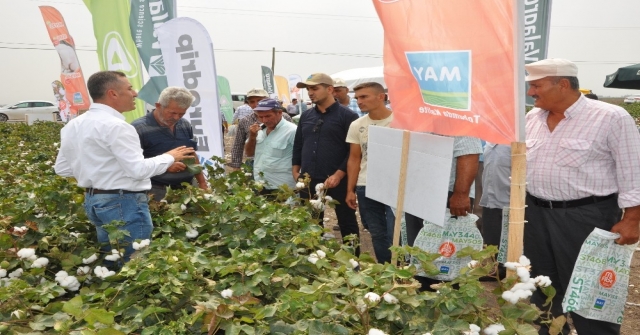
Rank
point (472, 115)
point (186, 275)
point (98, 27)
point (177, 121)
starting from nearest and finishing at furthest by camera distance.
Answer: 1. point (186, 275)
2. point (472, 115)
3. point (177, 121)
4. point (98, 27)

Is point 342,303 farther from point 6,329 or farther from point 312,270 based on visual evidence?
point 6,329

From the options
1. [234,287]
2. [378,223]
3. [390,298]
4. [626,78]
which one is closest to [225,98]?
[626,78]

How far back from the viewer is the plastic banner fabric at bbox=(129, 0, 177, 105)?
6.15 meters

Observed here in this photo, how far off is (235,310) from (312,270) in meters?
0.52

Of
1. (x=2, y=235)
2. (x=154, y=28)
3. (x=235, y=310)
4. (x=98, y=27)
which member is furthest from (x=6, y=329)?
(x=98, y=27)

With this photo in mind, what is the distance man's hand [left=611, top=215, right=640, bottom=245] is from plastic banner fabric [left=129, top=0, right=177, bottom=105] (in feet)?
15.5

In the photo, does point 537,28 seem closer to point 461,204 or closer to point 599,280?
point 461,204

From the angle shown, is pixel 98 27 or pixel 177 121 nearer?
pixel 177 121

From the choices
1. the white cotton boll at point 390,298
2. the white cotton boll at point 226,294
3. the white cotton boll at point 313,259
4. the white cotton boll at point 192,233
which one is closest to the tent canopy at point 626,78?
the white cotton boll at point 192,233

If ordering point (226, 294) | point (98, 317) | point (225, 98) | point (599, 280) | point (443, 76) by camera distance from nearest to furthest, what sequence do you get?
point (98, 317), point (226, 294), point (443, 76), point (599, 280), point (225, 98)

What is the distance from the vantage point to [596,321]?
2.85m

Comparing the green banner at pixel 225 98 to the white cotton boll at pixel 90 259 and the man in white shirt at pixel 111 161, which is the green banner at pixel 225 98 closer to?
the man in white shirt at pixel 111 161

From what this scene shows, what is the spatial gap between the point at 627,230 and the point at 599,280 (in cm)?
27

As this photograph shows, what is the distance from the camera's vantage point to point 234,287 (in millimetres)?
2207
